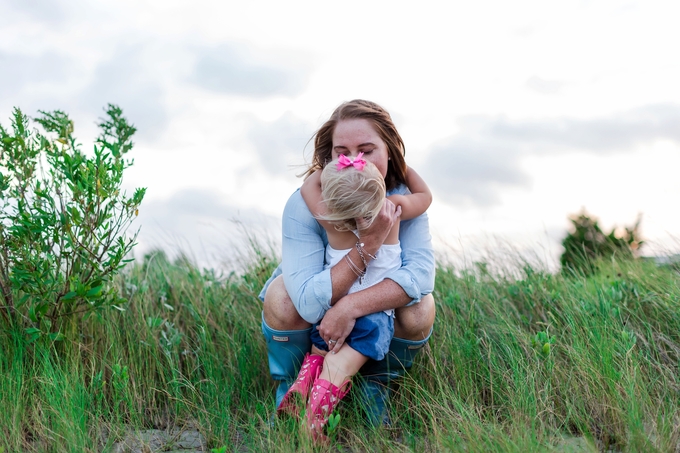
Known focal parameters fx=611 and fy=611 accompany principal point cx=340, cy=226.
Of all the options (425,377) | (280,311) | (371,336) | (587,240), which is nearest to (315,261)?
(280,311)

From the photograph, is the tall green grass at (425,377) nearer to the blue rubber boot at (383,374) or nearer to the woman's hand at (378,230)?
the blue rubber boot at (383,374)

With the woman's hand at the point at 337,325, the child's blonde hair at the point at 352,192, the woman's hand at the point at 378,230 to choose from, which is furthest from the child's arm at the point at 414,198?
the woman's hand at the point at 337,325

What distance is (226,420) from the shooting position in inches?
132

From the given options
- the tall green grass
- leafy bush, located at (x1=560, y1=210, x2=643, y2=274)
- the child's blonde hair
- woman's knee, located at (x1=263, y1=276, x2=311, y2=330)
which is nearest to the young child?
the child's blonde hair

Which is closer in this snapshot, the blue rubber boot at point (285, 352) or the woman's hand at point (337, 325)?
the woman's hand at point (337, 325)

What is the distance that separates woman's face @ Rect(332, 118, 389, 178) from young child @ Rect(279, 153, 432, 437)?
13 cm

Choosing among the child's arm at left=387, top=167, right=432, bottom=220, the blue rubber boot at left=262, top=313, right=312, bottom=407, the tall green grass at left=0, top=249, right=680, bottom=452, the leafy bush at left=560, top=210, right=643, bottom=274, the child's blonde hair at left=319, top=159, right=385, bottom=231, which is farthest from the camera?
the leafy bush at left=560, top=210, right=643, bottom=274

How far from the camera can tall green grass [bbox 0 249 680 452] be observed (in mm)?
3123

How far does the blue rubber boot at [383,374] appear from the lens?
3.43 m

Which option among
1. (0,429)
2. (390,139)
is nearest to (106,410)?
(0,429)

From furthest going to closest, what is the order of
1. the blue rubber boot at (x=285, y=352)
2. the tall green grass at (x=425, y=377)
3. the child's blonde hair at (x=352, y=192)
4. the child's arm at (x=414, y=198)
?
the blue rubber boot at (x=285, y=352), the child's arm at (x=414, y=198), the tall green grass at (x=425, y=377), the child's blonde hair at (x=352, y=192)

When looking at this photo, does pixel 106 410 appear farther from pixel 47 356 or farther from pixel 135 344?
pixel 135 344

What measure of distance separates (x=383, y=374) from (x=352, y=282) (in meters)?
0.68

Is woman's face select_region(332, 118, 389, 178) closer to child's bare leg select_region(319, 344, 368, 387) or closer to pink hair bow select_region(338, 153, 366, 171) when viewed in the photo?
pink hair bow select_region(338, 153, 366, 171)
